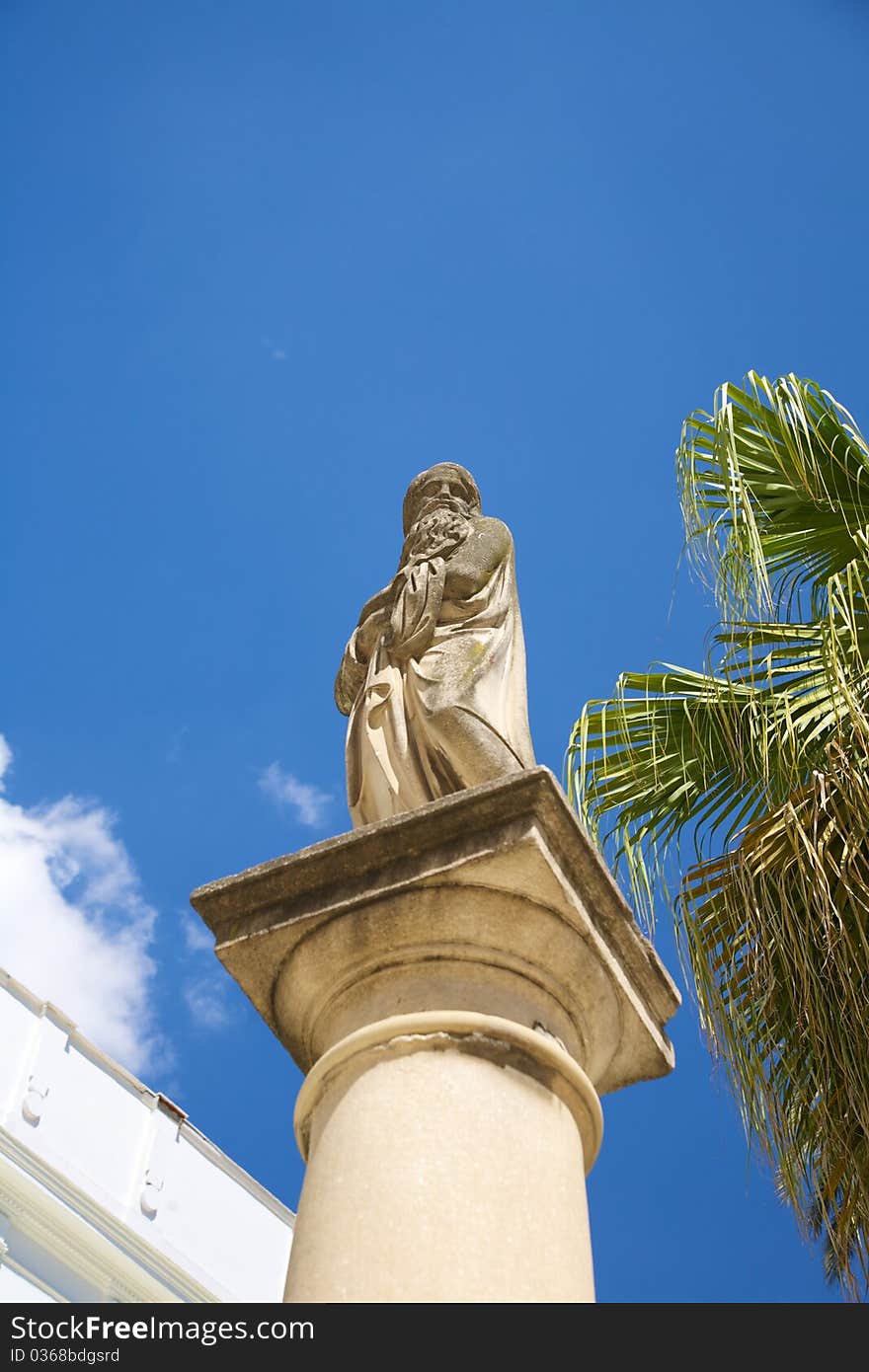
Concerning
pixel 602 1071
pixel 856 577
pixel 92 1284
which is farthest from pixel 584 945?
pixel 92 1284

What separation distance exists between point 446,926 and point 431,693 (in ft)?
3.64

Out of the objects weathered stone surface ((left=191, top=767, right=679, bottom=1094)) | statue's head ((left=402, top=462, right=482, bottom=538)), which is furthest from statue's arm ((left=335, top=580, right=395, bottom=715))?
weathered stone surface ((left=191, top=767, right=679, bottom=1094))

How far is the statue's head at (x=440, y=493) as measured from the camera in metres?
5.76

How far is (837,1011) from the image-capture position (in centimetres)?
534

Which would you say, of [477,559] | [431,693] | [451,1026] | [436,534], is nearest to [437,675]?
[431,693]

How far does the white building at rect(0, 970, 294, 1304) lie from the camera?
475 inches

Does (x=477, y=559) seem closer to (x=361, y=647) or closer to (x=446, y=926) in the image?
(x=361, y=647)

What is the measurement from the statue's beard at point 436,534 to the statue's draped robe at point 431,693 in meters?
0.10

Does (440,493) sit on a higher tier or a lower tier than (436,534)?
higher

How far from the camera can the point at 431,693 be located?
4.58 m

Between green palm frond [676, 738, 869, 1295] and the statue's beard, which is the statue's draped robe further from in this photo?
green palm frond [676, 738, 869, 1295]

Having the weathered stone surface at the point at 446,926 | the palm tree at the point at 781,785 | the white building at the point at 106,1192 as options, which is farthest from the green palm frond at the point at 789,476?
the white building at the point at 106,1192

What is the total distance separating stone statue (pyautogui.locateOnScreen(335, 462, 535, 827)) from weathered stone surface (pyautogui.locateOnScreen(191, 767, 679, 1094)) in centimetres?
60

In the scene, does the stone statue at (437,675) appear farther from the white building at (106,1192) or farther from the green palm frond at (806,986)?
the white building at (106,1192)
